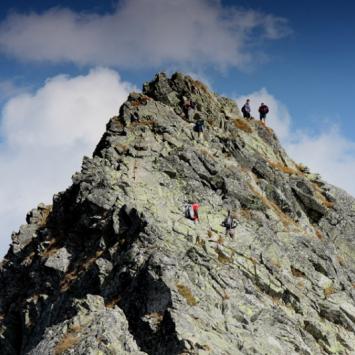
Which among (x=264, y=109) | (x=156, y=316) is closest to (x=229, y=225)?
(x=156, y=316)

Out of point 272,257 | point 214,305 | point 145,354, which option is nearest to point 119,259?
point 214,305

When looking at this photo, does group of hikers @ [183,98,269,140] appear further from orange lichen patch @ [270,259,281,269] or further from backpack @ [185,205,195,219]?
orange lichen patch @ [270,259,281,269]

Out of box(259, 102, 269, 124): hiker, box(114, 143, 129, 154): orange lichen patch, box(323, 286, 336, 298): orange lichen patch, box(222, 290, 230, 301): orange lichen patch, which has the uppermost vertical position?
box(259, 102, 269, 124): hiker

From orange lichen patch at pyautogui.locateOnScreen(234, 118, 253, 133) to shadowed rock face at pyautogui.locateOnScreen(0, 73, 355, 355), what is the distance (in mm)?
554

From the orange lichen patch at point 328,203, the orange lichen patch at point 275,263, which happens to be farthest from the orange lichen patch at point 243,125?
the orange lichen patch at point 275,263

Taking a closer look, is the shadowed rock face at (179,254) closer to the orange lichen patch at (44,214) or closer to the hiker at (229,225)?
the orange lichen patch at (44,214)

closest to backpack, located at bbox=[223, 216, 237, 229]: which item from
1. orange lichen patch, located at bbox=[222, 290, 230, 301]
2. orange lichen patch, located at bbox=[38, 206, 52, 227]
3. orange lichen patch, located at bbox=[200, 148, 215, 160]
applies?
orange lichen patch, located at bbox=[222, 290, 230, 301]

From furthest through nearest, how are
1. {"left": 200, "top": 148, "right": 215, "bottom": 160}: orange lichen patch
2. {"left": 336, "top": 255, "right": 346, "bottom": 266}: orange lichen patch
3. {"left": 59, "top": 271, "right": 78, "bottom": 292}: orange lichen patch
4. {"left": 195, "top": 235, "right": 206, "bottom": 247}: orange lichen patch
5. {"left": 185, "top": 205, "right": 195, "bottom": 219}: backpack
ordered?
1. {"left": 200, "top": 148, "right": 215, "bottom": 160}: orange lichen patch
2. {"left": 336, "top": 255, "right": 346, "bottom": 266}: orange lichen patch
3. {"left": 185, "top": 205, "right": 195, "bottom": 219}: backpack
4. {"left": 195, "top": 235, "right": 206, "bottom": 247}: orange lichen patch
5. {"left": 59, "top": 271, "right": 78, "bottom": 292}: orange lichen patch

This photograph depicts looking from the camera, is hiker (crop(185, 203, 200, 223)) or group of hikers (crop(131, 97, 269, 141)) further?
group of hikers (crop(131, 97, 269, 141))

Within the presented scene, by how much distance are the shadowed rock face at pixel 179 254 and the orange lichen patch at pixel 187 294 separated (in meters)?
0.11

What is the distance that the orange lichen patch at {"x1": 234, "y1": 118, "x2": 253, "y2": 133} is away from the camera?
6525 cm

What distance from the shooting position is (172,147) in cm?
5262

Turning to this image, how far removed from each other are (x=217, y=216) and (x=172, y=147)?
10090 mm

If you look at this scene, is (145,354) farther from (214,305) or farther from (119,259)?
(119,259)
